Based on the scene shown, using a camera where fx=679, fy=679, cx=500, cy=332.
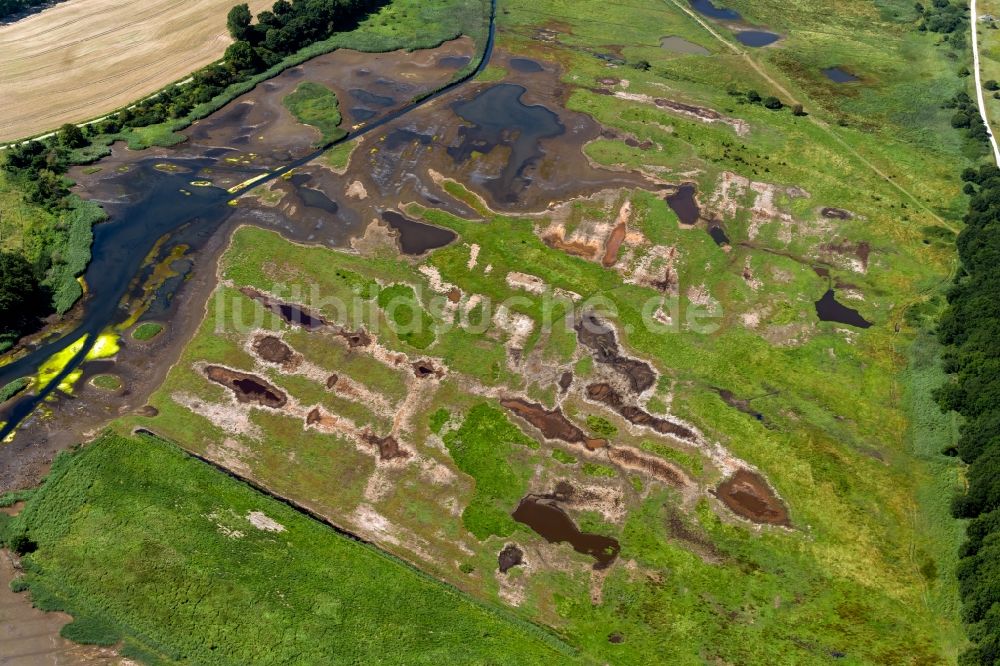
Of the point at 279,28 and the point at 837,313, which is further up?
the point at 279,28

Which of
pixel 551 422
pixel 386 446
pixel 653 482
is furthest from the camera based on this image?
pixel 551 422

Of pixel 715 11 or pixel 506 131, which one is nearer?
pixel 506 131

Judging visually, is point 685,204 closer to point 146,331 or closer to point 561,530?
point 561,530

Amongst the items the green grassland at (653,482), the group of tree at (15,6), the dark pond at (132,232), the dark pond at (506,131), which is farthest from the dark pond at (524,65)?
the group of tree at (15,6)

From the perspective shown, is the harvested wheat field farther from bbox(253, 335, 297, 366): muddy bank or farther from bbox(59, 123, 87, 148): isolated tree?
bbox(253, 335, 297, 366): muddy bank

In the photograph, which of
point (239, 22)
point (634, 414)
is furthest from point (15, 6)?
point (634, 414)

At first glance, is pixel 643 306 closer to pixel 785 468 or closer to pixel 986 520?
pixel 785 468

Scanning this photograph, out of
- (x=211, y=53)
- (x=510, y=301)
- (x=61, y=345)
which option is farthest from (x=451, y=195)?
(x=211, y=53)
